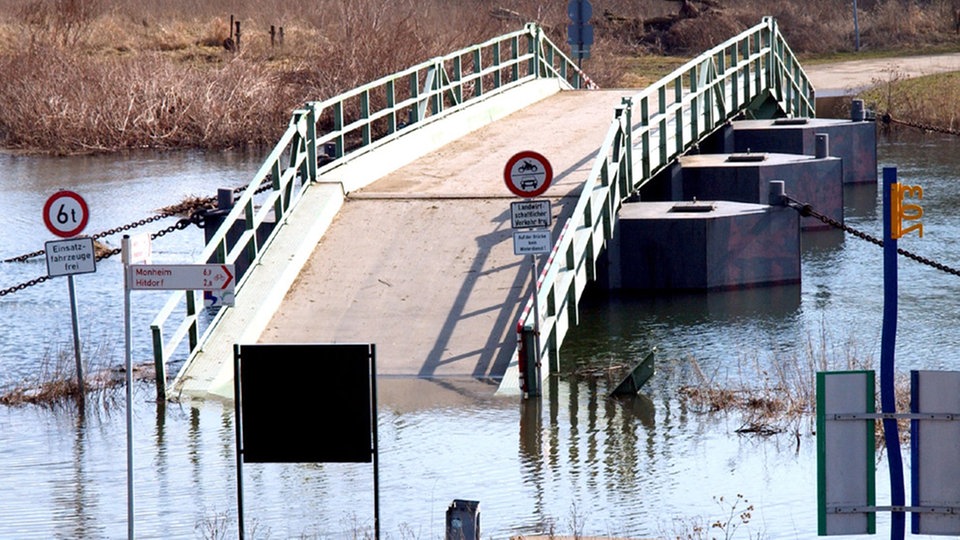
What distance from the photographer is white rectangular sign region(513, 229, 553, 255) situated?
1340 centimetres

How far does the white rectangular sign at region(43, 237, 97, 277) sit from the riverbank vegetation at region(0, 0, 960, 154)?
71.9ft

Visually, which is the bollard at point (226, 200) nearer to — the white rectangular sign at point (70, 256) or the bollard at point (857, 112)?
the white rectangular sign at point (70, 256)

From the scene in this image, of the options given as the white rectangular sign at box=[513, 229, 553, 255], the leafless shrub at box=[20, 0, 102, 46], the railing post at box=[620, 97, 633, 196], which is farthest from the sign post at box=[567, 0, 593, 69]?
the leafless shrub at box=[20, 0, 102, 46]

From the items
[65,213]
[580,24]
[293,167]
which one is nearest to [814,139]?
[580,24]

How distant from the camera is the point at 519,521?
10094 millimetres

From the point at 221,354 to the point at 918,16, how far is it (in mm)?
43021

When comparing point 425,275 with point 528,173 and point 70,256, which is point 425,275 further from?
point 70,256

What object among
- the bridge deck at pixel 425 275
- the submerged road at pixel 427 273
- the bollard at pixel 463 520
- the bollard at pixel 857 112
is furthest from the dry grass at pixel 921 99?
the bollard at pixel 463 520

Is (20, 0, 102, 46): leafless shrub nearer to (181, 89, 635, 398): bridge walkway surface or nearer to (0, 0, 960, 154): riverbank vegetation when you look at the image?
(0, 0, 960, 154): riverbank vegetation

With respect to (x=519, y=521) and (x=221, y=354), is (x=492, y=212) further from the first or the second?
(x=519, y=521)

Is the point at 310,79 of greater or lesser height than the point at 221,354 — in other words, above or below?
above

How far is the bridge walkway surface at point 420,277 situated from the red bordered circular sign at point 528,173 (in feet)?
4.72

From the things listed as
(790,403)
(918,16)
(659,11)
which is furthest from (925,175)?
(659,11)

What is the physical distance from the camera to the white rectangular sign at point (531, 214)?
13453mm
